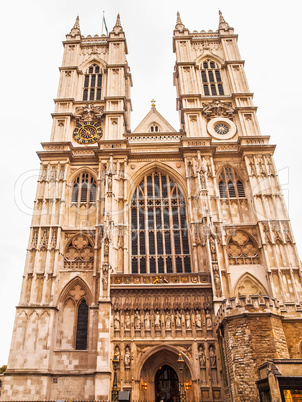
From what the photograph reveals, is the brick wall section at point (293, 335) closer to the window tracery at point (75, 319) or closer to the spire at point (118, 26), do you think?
the window tracery at point (75, 319)

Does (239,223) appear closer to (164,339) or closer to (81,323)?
(164,339)

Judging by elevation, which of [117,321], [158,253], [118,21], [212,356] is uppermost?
[118,21]

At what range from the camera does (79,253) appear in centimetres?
2466

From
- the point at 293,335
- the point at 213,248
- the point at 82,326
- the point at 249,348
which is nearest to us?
the point at 249,348

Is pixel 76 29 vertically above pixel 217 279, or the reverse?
pixel 76 29

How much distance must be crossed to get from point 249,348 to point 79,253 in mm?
12940

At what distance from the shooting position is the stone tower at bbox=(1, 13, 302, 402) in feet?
62.1

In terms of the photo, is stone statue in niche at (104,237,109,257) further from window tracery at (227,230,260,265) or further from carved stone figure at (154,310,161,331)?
window tracery at (227,230,260,265)

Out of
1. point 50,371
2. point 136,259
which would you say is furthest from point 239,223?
point 50,371

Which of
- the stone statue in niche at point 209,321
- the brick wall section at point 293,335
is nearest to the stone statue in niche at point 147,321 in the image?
the stone statue in niche at point 209,321

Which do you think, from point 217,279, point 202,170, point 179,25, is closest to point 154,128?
point 202,170

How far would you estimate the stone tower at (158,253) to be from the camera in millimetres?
18938

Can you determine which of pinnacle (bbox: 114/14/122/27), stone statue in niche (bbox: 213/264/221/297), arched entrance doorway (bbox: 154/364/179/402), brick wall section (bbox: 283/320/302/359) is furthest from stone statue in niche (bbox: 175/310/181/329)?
pinnacle (bbox: 114/14/122/27)

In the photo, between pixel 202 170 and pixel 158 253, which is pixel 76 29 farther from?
pixel 158 253
